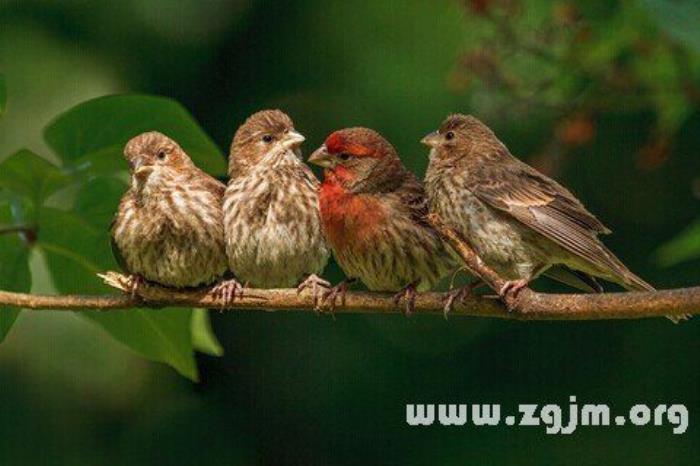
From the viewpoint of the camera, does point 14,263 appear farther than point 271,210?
No

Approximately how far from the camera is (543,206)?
15.2 feet

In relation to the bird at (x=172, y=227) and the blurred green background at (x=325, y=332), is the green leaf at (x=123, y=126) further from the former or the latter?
the blurred green background at (x=325, y=332)

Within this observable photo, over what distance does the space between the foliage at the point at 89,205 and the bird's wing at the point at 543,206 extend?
0.92 metres

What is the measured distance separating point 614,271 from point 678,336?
269 inches

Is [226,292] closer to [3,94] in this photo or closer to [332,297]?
[332,297]

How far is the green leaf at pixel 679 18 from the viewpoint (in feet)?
11.1

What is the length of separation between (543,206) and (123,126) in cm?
131

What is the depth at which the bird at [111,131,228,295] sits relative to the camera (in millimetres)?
4691

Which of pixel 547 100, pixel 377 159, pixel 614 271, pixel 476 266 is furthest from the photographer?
pixel 547 100

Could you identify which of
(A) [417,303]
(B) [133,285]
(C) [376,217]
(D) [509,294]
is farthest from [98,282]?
(D) [509,294]

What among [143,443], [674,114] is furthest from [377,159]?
[143,443]

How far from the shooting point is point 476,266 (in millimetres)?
3922

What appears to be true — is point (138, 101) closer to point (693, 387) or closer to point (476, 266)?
point (476, 266)

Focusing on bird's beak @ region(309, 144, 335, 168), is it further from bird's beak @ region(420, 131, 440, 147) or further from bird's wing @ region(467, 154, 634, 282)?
bird's wing @ region(467, 154, 634, 282)
